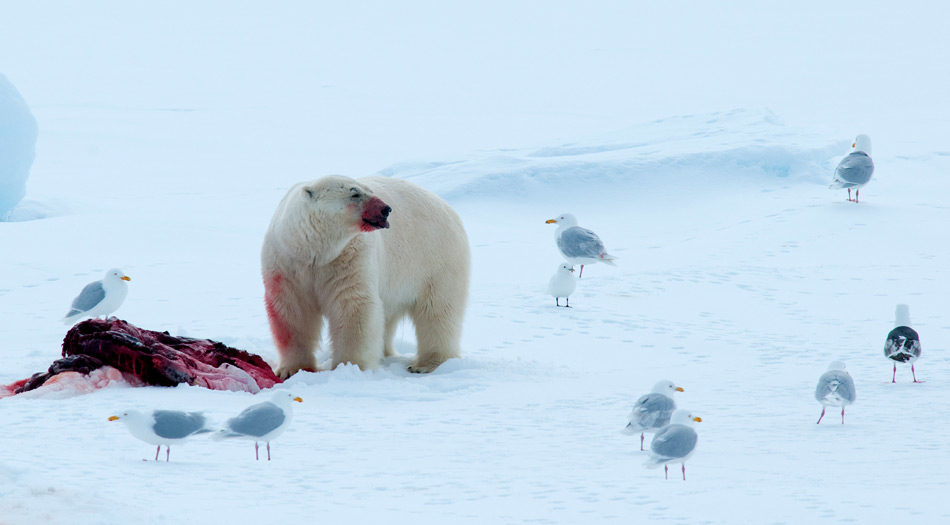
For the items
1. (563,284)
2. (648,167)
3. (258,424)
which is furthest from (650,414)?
(648,167)

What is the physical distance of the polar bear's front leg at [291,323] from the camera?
5.64 m

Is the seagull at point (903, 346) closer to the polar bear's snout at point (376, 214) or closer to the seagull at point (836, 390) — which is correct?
the seagull at point (836, 390)

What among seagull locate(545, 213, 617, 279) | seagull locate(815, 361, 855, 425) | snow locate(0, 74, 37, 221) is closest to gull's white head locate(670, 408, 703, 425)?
seagull locate(815, 361, 855, 425)

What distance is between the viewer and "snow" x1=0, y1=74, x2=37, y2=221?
15.2 meters

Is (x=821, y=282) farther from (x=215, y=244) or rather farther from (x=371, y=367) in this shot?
(x=215, y=244)

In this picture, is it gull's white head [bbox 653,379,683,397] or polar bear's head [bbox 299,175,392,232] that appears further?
polar bear's head [bbox 299,175,392,232]

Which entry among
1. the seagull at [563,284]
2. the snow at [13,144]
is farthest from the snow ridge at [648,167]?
the seagull at [563,284]

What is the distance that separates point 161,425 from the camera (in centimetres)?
360

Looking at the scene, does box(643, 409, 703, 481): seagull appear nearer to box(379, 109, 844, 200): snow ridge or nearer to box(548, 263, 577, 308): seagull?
box(548, 263, 577, 308): seagull

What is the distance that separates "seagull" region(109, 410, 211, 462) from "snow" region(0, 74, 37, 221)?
13.1 meters

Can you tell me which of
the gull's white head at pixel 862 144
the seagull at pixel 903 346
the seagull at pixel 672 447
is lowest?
the seagull at pixel 672 447

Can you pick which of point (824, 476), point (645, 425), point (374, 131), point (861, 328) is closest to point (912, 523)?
point (824, 476)

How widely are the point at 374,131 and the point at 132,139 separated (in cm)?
881

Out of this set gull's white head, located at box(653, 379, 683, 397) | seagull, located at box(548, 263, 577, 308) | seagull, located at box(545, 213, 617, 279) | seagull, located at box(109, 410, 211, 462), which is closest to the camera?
seagull, located at box(109, 410, 211, 462)
